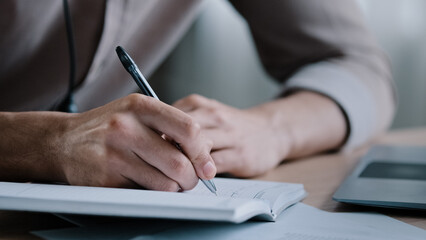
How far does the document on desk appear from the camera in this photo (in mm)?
368

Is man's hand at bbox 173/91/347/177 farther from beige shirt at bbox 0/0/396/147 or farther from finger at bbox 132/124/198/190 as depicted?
finger at bbox 132/124/198/190

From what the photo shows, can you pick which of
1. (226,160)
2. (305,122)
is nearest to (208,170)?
(226,160)

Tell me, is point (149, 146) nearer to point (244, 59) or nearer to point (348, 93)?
point (348, 93)

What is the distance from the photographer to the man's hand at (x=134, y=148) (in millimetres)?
415

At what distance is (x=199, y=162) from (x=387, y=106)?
2.19 ft

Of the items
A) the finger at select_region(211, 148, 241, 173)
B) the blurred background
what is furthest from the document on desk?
the blurred background

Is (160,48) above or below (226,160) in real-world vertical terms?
above

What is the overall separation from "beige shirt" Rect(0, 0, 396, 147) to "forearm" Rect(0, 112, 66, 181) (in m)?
0.27

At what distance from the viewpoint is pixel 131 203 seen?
0.34 meters

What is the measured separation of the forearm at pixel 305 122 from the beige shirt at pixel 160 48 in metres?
0.02

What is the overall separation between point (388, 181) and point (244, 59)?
238 cm

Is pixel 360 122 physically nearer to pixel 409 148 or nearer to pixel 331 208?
pixel 409 148

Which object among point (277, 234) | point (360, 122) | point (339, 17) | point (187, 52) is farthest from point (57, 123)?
point (187, 52)

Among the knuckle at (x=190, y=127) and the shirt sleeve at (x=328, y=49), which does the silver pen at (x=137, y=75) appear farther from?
the shirt sleeve at (x=328, y=49)
